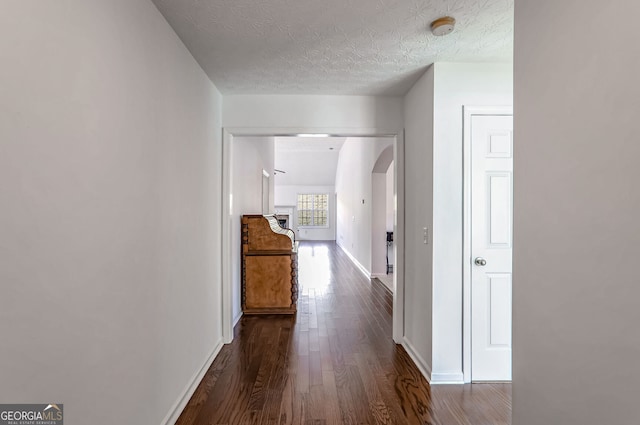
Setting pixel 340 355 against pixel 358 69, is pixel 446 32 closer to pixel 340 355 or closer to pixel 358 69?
pixel 358 69

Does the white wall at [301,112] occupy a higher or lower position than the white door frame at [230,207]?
higher

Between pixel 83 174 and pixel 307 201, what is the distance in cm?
1239

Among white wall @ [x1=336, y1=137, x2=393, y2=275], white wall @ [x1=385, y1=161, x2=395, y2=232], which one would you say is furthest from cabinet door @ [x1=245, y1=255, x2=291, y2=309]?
white wall @ [x1=385, y1=161, x2=395, y2=232]

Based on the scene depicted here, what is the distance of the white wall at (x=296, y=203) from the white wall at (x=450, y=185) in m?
10.9

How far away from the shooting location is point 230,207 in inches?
128

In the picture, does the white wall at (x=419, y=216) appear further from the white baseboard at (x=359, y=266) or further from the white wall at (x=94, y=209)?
the white baseboard at (x=359, y=266)

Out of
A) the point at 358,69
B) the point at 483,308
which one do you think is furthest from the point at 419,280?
the point at 358,69

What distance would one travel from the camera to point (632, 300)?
933mm

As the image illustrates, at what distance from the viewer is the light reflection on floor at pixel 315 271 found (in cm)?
562

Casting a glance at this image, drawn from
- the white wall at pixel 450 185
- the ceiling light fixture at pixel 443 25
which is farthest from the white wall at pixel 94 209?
the white wall at pixel 450 185

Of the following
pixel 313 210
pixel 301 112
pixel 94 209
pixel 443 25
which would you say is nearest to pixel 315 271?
pixel 301 112

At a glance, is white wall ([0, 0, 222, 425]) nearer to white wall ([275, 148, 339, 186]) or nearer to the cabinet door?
the cabinet door

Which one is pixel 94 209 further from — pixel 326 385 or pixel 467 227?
pixel 467 227

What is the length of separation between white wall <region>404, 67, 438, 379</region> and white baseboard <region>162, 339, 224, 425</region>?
1.78m
